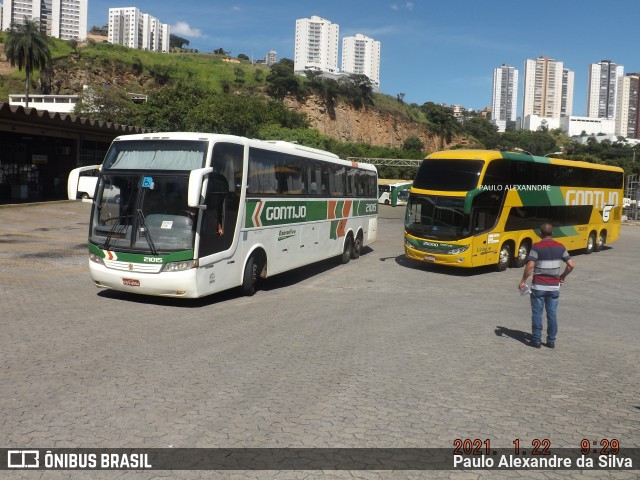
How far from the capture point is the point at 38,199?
1427 inches

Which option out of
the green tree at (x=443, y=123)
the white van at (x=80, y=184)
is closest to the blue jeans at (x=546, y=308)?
the white van at (x=80, y=184)

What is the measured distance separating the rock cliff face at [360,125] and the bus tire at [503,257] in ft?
308

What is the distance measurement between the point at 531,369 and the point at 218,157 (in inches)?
265

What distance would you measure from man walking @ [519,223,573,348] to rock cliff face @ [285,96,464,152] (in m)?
104

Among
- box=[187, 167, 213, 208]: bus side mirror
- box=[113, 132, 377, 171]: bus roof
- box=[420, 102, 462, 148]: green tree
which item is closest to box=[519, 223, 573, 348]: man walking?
box=[187, 167, 213, 208]: bus side mirror

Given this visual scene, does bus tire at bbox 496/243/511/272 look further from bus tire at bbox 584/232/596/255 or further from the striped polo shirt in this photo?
the striped polo shirt

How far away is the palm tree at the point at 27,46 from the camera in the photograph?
66250mm

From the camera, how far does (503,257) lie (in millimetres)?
19391

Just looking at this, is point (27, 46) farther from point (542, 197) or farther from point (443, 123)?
point (443, 123)

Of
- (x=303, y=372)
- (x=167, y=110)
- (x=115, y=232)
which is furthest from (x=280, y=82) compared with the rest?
(x=303, y=372)

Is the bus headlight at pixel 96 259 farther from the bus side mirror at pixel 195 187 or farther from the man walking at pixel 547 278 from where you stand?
the man walking at pixel 547 278

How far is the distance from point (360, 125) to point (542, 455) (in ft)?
387

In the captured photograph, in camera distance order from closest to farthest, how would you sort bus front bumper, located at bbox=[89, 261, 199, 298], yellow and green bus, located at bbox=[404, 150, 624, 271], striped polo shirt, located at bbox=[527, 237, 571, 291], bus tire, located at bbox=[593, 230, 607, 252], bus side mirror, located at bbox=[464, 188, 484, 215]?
striped polo shirt, located at bbox=[527, 237, 571, 291]
bus front bumper, located at bbox=[89, 261, 199, 298]
bus side mirror, located at bbox=[464, 188, 484, 215]
yellow and green bus, located at bbox=[404, 150, 624, 271]
bus tire, located at bbox=[593, 230, 607, 252]

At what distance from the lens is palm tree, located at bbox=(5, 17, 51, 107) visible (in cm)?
6625
